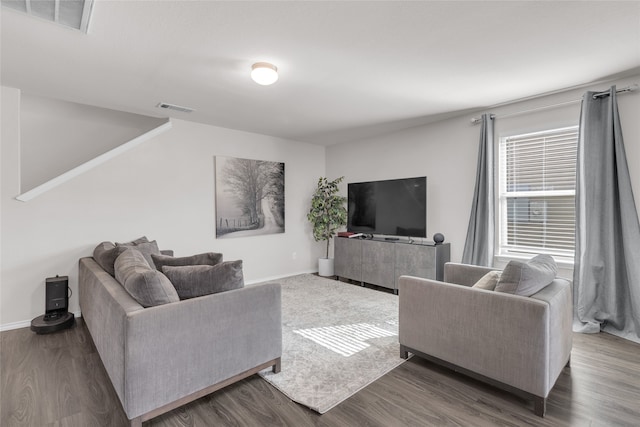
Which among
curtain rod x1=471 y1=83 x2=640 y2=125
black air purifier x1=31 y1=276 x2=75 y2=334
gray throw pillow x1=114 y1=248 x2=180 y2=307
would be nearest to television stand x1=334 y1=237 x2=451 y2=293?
curtain rod x1=471 y1=83 x2=640 y2=125

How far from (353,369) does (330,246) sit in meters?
3.69

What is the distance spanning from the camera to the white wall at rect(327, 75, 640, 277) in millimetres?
2932

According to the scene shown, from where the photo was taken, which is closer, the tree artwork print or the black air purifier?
the black air purifier

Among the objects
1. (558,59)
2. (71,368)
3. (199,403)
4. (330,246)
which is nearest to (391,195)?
(330,246)

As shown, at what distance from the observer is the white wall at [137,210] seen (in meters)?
3.16

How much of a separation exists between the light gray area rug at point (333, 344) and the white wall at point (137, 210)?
1.30m

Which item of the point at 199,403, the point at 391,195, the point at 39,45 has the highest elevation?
the point at 39,45

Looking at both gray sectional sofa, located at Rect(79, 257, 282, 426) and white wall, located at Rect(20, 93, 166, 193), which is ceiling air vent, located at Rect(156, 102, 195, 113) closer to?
white wall, located at Rect(20, 93, 166, 193)

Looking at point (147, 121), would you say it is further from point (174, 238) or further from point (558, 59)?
point (558, 59)

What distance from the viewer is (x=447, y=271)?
117 inches

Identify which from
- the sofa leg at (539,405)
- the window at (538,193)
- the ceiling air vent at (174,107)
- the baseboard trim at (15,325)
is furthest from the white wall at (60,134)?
the sofa leg at (539,405)

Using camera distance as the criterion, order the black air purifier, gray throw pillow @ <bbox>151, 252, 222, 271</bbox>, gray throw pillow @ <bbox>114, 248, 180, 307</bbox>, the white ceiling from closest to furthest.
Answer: gray throw pillow @ <bbox>114, 248, 180, 307</bbox> < the white ceiling < gray throw pillow @ <bbox>151, 252, 222, 271</bbox> < the black air purifier

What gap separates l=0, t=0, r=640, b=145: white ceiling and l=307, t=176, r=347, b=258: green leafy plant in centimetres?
209

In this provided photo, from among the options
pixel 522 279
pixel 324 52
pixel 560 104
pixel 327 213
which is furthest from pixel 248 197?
pixel 560 104
